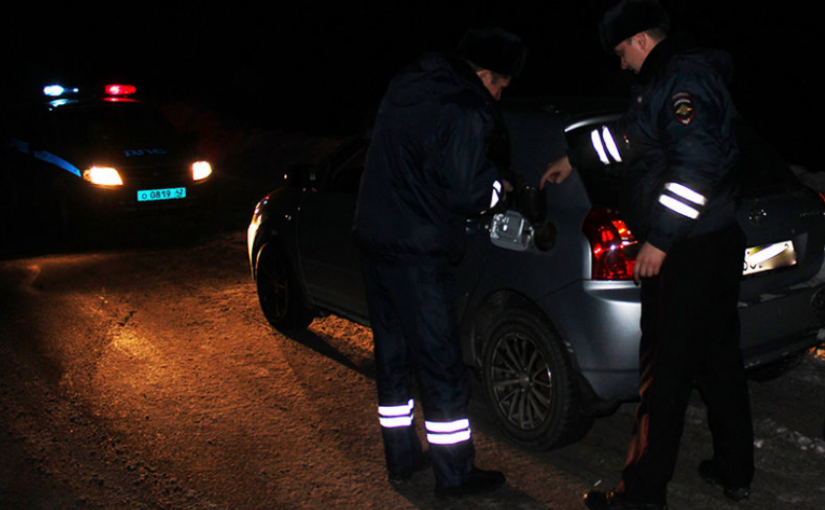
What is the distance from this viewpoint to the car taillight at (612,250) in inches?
150

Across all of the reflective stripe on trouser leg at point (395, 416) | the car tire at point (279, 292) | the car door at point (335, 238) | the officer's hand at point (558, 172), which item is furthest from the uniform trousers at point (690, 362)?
the car tire at point (279, 292)

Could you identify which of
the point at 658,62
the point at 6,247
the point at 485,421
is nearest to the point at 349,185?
the point at 485,421

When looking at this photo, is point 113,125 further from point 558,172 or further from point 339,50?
point 339,50

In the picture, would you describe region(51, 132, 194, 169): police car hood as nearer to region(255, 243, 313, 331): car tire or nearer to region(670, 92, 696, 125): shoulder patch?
region(255, 243, 313, 331): car tire

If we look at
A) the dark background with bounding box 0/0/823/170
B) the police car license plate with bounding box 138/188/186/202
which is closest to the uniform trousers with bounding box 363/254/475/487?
the police car license plate with bounding box 138/188/186/202

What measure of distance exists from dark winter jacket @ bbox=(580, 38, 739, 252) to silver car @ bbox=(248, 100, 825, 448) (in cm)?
42

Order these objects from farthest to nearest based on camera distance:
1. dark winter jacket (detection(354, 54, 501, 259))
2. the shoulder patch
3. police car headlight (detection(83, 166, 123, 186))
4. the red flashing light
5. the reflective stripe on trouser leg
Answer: the red flashing light, police car headlight (detection(83, 166, 123, 186)), the reflective stripe on trouser leg, dark winter jacket (detection(354, 54, 501, 259)), the shoulder patch

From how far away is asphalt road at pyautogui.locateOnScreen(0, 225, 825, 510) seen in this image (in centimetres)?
389

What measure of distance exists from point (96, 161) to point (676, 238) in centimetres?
874

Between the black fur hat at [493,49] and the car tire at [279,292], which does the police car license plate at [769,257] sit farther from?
the car tire at [279,292]

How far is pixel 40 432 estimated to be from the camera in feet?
15.2

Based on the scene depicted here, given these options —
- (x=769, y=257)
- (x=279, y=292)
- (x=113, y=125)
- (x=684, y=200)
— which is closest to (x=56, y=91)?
(x=113, y=125)

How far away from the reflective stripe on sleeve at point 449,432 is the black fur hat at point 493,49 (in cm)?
147

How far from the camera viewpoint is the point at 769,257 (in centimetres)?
409
